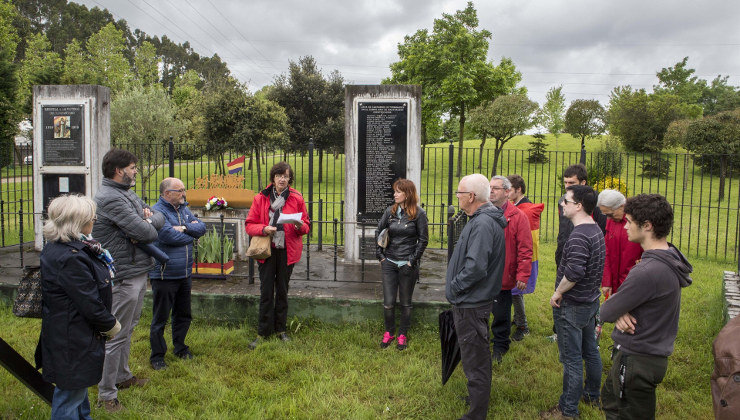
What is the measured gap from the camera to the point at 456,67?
23.5 meters

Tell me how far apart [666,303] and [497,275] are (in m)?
1.17

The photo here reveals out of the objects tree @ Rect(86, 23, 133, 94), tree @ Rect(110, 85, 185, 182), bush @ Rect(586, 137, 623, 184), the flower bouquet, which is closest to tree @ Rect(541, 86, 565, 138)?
bush @ Rect(586, 137, 623, 184)

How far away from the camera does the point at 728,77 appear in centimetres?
5675

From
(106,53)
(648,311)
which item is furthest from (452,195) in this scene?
(106,53)

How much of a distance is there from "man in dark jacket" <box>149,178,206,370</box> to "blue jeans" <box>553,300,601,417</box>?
3.47 m

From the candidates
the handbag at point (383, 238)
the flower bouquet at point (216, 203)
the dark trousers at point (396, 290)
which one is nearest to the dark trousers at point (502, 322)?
the dark trousers at point (396, 290)

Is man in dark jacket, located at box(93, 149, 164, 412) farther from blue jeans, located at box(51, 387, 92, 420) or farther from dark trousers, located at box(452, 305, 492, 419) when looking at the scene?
dark trousers, located at box(452, 305, 492, 419)

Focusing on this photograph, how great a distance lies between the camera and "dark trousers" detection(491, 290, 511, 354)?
16.5 feet

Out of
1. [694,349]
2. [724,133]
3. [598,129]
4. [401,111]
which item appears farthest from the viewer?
[598,129]

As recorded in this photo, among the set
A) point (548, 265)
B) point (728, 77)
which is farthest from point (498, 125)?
point (728, 77)

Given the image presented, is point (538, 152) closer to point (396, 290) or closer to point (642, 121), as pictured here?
point (396, 290)

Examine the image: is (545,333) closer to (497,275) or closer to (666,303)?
(497,275)

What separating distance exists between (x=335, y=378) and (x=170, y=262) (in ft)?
6.41

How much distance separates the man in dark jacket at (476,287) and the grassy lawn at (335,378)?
1.64 ft
